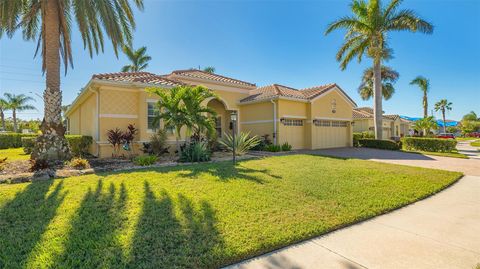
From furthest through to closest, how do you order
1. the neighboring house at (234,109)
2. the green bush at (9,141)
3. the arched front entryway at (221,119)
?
the green bush at (9,141) < the arched front entryway at (221,119) < the neighboring house at (234,109)

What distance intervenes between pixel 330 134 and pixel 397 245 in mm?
17187

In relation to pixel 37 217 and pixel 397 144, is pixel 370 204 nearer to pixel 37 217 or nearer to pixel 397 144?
pixel 37 217

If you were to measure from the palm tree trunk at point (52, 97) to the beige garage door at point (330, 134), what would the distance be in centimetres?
1606

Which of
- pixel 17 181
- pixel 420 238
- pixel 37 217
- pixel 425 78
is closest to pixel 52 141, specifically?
pixel 17 181

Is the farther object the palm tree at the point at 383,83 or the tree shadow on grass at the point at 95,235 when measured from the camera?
the palm tree at the point at 383,83

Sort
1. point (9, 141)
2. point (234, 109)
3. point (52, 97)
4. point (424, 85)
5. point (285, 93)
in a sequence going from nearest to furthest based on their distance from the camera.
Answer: point (52, 97), point (285, 93), point (234, 109), point (9, 141), point (424, 85)

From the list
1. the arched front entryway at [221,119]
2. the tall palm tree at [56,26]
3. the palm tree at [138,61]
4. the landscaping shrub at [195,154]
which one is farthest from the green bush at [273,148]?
the palm tree at [138,61]

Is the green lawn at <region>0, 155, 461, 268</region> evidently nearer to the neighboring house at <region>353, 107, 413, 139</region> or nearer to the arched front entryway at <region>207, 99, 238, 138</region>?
the arched front entryway at <region>207, 99, 238, 138</region>

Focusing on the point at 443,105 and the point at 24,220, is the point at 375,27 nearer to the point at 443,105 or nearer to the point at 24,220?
the point at 24,220

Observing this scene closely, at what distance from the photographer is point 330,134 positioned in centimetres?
2000

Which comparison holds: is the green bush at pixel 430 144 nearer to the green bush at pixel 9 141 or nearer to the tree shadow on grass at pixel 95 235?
the tree shadow on grass at pixel 95 235

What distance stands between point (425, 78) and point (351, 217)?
1798 inches

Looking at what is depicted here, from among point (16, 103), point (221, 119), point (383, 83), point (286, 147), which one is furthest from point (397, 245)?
point (16, 103)

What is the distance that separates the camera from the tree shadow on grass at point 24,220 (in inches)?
128
